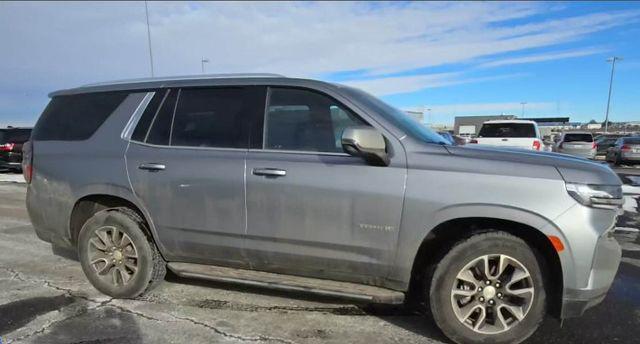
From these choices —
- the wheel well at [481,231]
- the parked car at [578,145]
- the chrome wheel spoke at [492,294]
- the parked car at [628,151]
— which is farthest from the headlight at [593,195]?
the parked car at [628,151]

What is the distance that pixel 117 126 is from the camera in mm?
4586

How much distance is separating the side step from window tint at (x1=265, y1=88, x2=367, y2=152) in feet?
3.31

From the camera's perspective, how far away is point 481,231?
3518 millimetres

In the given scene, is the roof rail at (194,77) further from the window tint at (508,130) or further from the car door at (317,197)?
the window tint at (508,130)

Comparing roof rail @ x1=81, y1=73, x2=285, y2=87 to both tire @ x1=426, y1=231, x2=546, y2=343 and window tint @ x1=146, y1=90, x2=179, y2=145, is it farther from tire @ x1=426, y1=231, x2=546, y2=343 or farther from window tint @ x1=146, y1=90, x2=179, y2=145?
tire @ x1=426, y1=231, x2=546, y2=343

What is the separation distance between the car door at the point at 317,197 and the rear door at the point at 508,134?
35.7ft

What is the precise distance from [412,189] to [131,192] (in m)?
2.39

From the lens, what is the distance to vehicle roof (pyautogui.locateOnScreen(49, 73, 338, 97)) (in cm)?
415

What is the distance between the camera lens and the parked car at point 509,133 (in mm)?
14008

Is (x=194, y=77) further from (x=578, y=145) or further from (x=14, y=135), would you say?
(x=578, y=145)

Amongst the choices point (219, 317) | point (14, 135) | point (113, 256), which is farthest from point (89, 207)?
point (14, 135)

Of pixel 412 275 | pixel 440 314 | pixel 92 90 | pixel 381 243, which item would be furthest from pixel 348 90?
pixel 92 90

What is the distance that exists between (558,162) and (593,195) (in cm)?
31

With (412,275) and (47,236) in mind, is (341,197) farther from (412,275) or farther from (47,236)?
(47,236)
